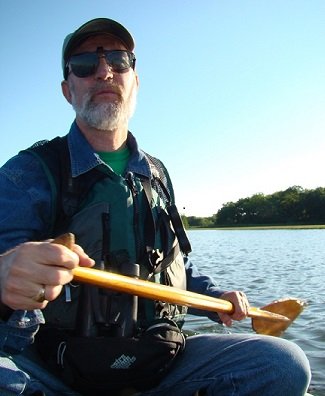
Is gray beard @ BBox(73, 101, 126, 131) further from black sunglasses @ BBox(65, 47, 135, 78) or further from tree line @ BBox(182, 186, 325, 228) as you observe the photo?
tree line @ BBox(182, 186, 325, 228)

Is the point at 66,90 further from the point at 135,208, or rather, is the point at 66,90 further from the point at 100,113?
the point at 135,208

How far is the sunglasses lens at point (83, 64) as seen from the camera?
300 centimetres

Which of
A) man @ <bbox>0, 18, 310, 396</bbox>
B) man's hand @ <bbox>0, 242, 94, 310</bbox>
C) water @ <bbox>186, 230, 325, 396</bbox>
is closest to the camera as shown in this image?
man's hand @ <bbox>0, 242, 94, 310</bbox>

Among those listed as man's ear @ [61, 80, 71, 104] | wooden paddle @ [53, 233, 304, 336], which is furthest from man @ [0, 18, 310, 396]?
man's ear @ [61, 80, 71, 104]

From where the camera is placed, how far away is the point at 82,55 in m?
3.00

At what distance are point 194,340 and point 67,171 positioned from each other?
1172mm

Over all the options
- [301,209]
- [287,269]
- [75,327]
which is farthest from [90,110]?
[301,209]

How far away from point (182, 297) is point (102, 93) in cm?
147

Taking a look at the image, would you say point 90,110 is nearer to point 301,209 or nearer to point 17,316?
point 17,316

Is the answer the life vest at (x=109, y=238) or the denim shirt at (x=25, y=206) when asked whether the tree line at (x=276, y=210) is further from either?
the denim shirt at (x=25, y=206)

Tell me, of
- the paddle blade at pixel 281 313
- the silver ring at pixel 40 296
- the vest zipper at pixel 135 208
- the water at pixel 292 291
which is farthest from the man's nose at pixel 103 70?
the water at pixel 292 291

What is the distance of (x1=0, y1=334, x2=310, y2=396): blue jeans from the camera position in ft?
6.79

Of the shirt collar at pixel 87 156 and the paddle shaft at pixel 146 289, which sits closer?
the paddle shaft at pixel 146 289

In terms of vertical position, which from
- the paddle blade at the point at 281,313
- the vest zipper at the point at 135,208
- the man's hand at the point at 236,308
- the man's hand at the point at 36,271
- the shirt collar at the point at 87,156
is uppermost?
the shirt collar at the point at 87,156
